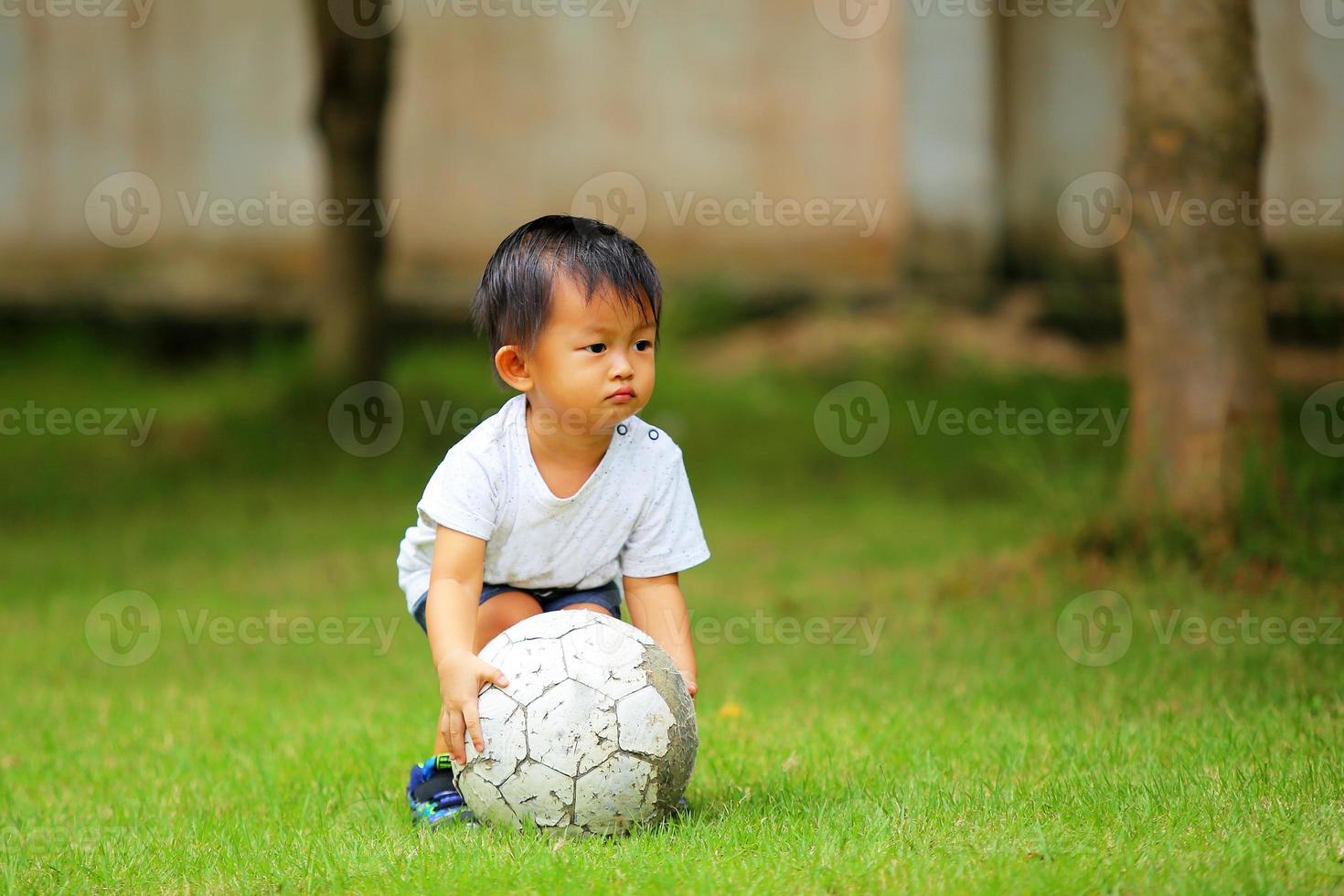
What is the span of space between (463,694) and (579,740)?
29 centimetres

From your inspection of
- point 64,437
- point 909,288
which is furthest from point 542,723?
point 909,288

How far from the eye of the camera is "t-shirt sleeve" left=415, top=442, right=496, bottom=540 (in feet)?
11.6

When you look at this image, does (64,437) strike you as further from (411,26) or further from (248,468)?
(411,26)

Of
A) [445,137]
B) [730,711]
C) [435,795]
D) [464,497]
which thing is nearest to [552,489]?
[464,497]

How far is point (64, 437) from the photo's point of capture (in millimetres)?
10672

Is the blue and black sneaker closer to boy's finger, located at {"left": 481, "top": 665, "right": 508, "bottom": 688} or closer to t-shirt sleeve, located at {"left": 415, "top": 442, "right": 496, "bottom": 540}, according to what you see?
boy's finger, located at {"left": 481, "top": 665, "right": 508, "bottom": 688}

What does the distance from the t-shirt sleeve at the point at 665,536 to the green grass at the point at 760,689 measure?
2.00 ft

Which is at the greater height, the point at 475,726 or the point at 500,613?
the point at 500,613

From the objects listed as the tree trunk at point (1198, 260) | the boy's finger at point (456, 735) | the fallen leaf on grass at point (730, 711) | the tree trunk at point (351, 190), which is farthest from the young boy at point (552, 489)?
the tree trunk at point (351, 190)

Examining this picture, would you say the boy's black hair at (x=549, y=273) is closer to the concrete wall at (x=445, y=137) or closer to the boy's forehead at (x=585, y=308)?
the boy's forehead at (x=585, y=308)

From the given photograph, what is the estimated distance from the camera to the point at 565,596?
384 centimetres

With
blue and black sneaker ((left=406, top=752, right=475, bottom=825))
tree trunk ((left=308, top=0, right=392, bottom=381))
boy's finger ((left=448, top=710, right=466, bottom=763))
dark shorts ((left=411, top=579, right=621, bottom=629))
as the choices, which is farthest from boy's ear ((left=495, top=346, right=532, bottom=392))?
tree trunk ((left=308, top=0, right=392, bottom=381))

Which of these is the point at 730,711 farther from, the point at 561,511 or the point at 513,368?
the point at 513,368

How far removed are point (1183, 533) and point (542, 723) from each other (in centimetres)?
374
